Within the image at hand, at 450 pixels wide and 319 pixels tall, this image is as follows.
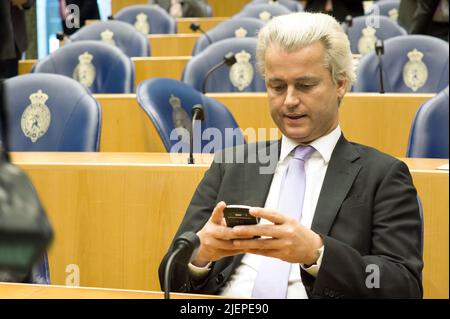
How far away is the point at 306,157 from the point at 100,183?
0.64m

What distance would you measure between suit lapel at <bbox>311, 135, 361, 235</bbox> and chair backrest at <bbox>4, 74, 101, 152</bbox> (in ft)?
3.71

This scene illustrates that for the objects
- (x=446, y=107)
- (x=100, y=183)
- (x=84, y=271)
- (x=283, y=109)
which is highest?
(x=283, y=109)

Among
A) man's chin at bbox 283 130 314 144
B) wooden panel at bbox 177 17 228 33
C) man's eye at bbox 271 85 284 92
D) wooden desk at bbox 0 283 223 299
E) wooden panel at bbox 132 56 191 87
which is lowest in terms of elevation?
wooden panel at bbox 177 17 228 33

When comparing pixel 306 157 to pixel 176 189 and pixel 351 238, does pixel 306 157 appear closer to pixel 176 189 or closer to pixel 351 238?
pixel 351 238

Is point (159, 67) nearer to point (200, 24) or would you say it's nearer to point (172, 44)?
point (172, 44)

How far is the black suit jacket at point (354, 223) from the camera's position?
4.12 ft

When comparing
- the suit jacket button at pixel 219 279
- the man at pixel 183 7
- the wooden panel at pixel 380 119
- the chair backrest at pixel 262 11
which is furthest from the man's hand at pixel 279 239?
the man at pixel 183 7

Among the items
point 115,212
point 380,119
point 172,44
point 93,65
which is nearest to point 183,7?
point 172,44

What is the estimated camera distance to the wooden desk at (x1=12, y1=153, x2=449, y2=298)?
72.2 inches

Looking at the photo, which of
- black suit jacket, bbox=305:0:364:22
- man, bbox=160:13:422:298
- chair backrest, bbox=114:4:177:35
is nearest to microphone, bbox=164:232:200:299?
man, bbox=160:13:422:298

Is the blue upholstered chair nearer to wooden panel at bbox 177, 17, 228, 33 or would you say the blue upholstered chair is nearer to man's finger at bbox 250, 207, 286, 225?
man's finger at bbox 250, 207, 286, 225

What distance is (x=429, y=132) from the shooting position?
218cm
